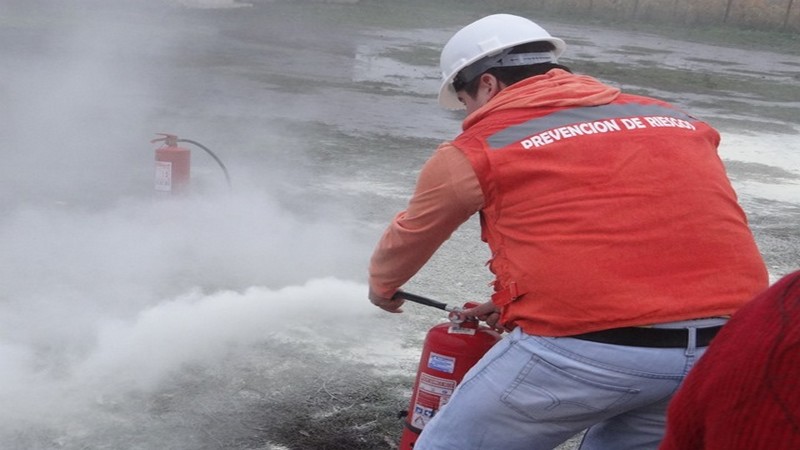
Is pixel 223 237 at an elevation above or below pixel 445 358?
below

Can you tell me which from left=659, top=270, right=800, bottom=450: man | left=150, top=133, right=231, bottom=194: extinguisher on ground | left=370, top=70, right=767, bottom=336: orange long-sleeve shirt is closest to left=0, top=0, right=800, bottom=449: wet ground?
left=150, top=133, right=231, bottom=194: extinguisher on ground

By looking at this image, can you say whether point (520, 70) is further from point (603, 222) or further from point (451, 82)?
point (603, 222)

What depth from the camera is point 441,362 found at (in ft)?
9.05

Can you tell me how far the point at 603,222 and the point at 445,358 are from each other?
708 millimetres

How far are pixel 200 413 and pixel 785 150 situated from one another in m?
8.06

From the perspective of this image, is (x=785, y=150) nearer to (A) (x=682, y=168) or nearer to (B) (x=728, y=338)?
(A) (x=682, y=168)

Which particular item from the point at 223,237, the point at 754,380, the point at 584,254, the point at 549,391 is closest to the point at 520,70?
the point at 584,254

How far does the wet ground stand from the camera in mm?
3996

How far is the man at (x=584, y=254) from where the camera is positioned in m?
2.24

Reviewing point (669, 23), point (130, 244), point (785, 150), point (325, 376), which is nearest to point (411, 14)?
point (669, 23)

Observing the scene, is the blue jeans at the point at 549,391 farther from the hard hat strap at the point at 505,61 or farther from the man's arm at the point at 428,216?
the hard hat strap at the point at 505,61

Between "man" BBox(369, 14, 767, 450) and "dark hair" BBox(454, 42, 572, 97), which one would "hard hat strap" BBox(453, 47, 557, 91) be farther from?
"man" BBox(369, 14, 767, 450)

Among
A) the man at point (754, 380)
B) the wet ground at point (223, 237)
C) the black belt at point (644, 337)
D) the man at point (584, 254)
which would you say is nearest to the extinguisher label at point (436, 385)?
the man at point (584, 254)

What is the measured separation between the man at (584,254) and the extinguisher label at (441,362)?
13.5 inches
